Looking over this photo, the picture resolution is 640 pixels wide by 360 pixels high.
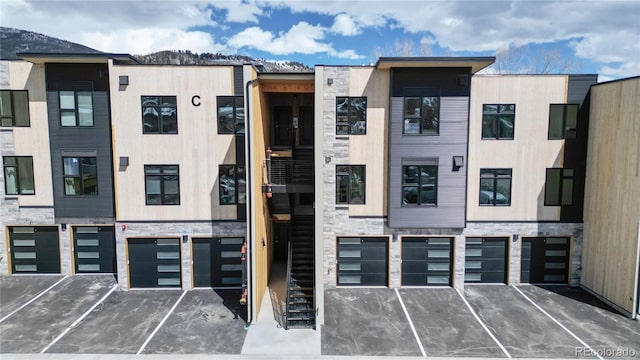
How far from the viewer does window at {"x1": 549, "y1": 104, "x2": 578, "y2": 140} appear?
1333 centimetres

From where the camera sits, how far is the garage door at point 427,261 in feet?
44.7

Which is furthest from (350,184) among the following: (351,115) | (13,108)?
(13,108)

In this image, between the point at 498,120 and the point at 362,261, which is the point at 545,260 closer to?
the point at 498,120

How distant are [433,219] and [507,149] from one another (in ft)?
12.0

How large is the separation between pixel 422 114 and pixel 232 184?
22.9ft

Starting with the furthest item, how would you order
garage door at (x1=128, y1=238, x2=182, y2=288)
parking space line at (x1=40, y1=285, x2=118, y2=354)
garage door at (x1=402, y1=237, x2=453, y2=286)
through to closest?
garage door at (x1=402, y1=237, x2=453, y2=286)
garage door at (x1=128, y1=238, x2=182, y2=288)
parking space line at (x1=40, y1=285, x2=118, y2=354)

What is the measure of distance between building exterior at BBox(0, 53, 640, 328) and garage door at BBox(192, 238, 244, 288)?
51 mm

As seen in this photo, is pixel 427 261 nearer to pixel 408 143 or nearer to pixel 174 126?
pixel 408 143

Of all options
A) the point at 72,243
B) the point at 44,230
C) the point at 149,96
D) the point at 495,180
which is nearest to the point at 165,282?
the point at 72,243

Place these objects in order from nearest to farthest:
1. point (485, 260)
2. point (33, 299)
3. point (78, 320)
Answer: point (78, 320)
point (33, 299)
point (485, 260)

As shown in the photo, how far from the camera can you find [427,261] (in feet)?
44.9

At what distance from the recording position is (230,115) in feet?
42.2

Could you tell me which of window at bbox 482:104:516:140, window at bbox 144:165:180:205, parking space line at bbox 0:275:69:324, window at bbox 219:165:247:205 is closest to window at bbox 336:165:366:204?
window at bbox 219:165:247:205

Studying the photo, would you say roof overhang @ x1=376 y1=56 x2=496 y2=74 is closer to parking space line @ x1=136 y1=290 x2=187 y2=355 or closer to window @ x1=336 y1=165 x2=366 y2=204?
window @ x1=336 y1=165 x2=366 y2=204
